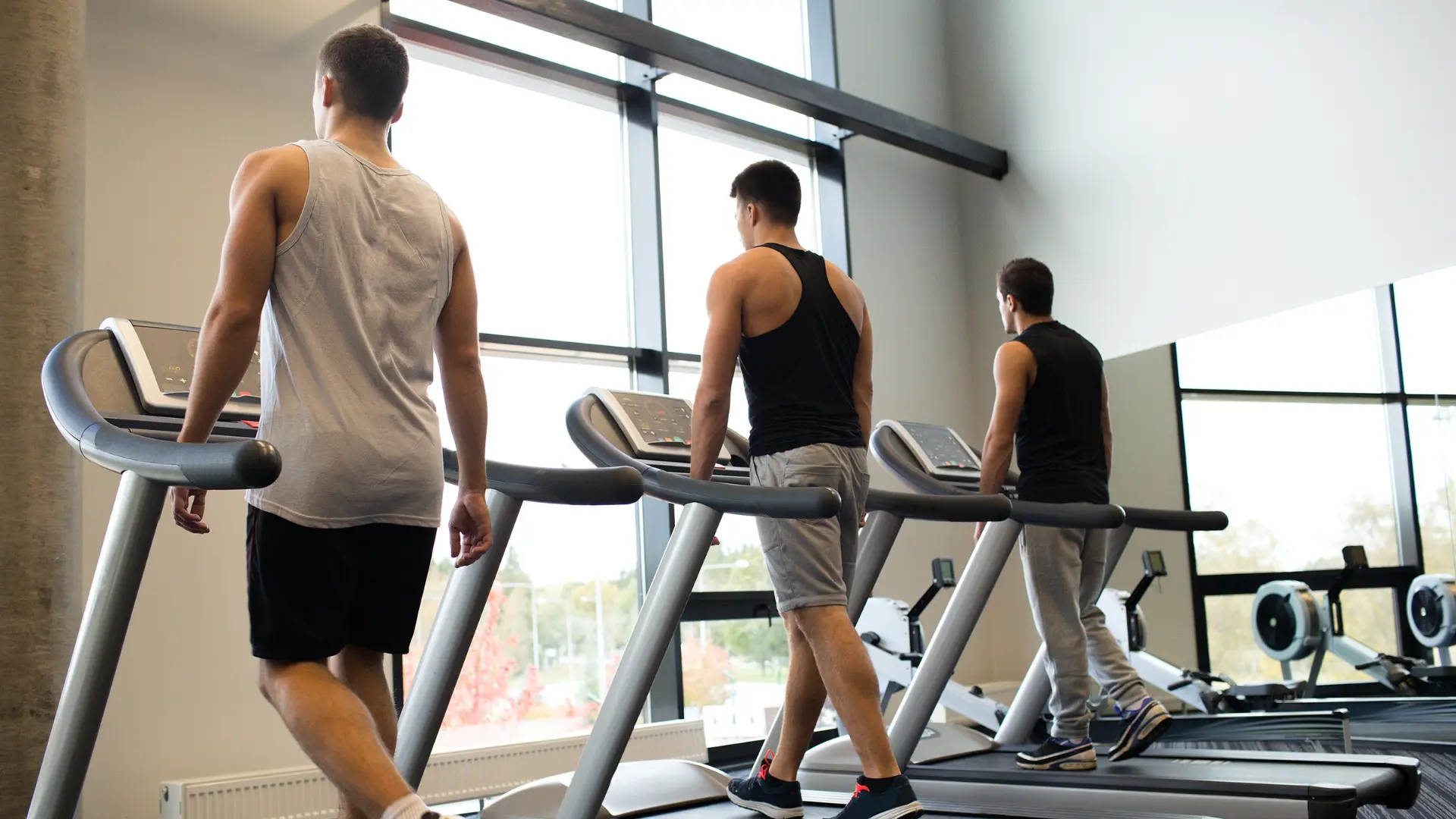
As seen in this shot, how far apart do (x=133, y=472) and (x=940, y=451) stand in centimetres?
258

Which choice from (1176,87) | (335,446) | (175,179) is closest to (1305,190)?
(1176,87)

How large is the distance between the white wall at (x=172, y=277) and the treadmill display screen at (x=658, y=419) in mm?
1485

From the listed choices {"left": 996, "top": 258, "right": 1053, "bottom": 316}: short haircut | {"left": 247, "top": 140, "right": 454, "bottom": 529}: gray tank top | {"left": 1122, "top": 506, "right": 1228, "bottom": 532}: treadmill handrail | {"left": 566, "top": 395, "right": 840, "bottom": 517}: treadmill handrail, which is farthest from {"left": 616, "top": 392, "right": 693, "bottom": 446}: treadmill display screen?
{"left": 1122, "top": 506, "right": 1228, "bottom": 532}: treadmill handrail

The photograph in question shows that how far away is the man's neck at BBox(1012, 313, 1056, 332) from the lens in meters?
3.53

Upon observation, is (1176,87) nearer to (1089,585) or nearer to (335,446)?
(1089,585)

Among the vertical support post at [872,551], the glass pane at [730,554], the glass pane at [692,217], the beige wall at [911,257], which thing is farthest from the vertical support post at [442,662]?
the beige wall at [911,257]

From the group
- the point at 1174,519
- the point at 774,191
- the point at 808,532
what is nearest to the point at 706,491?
the point at 808,532

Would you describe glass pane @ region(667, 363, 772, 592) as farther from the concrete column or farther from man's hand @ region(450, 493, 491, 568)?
man's hand @ region(450, 493, 491, 568)

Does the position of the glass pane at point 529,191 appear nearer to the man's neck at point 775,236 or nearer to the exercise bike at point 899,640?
the exercise bike at point 899,640

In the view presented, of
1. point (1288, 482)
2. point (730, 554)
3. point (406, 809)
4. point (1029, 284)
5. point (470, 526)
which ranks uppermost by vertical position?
point (1029, 284)

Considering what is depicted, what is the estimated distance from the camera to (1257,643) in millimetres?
5387

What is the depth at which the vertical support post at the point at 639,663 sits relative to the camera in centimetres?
243

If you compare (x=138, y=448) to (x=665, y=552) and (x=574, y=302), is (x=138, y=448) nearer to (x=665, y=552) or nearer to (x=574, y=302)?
(x=665, y=552)

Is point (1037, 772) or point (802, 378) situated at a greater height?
point (802, 378)
